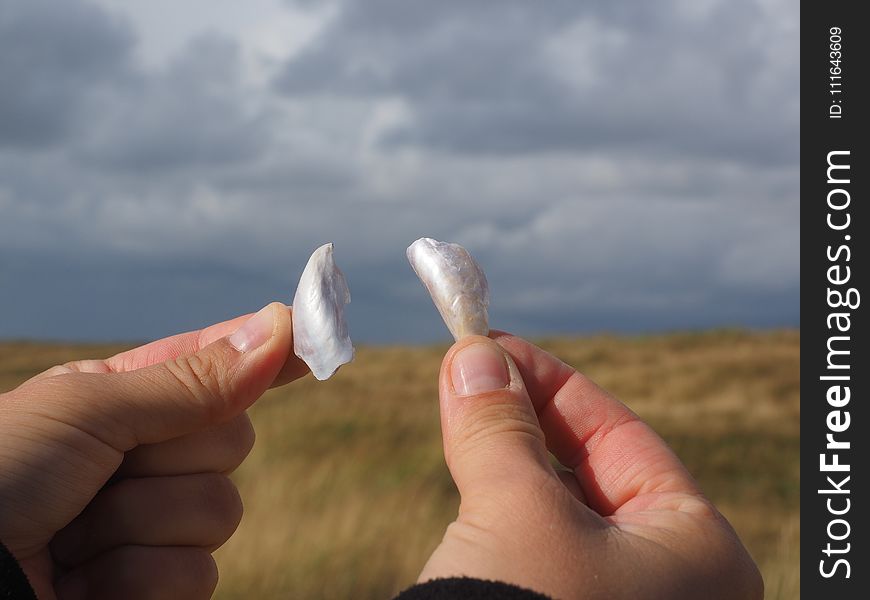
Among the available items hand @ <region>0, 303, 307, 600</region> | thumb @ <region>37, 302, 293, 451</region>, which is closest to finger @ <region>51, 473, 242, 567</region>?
hand @ <region>0, 303, 307, 600</region>

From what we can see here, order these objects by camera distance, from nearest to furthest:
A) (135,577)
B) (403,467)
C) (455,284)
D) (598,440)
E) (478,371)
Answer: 1. (478,371)
2. (598,440)
3. (455,284)
4. (135,577)
5. (403,467)

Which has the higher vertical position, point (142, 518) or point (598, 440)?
point (598, 440)

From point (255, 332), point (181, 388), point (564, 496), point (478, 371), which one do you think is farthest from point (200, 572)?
point (564, 496)

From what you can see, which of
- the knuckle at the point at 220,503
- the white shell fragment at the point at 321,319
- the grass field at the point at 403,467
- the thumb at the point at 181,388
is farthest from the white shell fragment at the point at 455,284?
the grass field at the point at 403,467

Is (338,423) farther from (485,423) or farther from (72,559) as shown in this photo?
(485,423)

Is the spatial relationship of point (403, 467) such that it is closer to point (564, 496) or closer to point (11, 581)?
point (11, 581)

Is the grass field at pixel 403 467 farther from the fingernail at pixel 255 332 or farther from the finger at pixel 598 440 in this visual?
the finger at pixel 598 440

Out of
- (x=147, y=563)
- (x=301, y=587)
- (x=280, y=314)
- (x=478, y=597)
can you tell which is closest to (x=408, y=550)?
(x=301, y=587)
